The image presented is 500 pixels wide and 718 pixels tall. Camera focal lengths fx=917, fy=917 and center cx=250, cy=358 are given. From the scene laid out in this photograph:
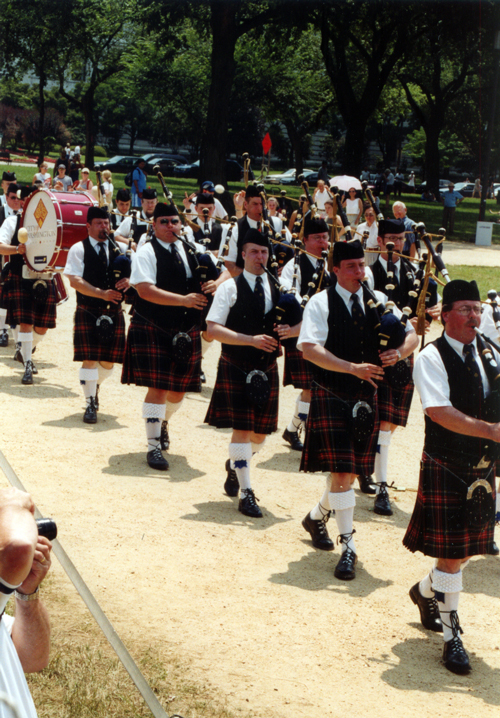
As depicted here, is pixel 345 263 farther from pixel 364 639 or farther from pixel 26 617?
pixel 26 617

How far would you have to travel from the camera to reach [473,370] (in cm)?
371

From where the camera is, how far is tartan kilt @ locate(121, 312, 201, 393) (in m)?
6.09

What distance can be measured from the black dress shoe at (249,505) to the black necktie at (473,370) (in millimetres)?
1914

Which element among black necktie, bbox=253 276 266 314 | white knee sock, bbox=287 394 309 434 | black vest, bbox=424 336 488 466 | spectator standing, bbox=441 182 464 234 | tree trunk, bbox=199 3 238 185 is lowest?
white knee sock, bbox=287 394 309 434

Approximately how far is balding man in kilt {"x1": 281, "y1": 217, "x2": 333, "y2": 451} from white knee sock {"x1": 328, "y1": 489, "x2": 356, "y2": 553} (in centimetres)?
168

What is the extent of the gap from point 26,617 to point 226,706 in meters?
1.40

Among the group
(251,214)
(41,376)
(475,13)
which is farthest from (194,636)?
(475,13)

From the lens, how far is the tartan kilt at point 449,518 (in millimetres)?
3715

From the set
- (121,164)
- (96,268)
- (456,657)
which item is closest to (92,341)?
(96,268)

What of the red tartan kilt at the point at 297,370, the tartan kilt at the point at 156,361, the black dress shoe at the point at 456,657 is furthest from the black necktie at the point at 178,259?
the black dress shoe at the point at 456,657

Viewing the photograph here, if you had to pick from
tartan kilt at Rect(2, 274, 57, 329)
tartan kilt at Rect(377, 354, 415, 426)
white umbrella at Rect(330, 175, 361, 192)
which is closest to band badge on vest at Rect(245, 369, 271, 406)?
tartan kilt at Rect(377, 354, 415, 426)

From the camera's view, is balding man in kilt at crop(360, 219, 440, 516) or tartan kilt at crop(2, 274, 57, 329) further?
tartan kilt at crop(2, 274, 57, 329)

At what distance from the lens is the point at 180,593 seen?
4090mm

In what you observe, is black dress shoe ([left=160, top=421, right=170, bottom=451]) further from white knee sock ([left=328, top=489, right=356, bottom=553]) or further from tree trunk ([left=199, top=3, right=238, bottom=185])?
tree trunk ([left=199, top=3, right=238, bottom=185])
